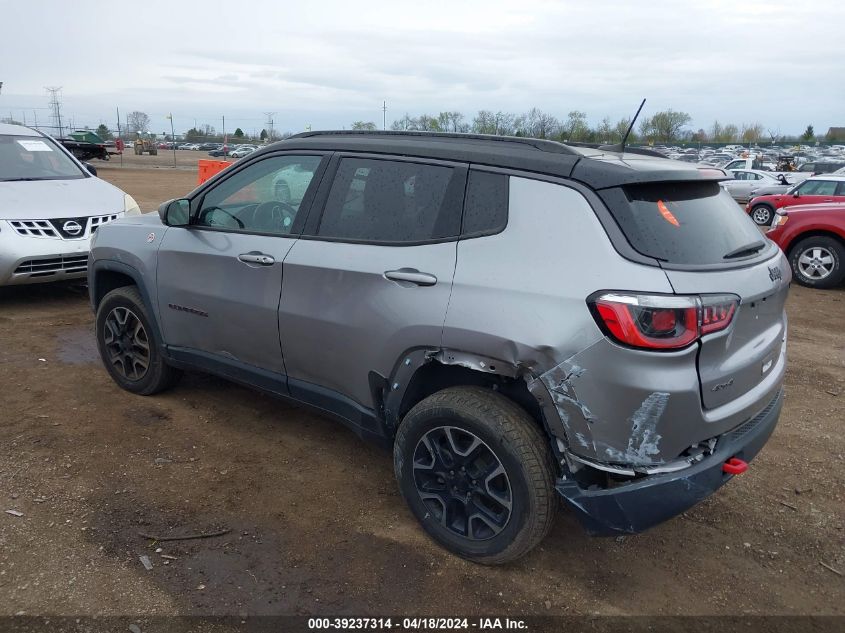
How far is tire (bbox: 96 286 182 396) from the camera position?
4469 millimetres

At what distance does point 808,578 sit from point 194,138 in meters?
87.1

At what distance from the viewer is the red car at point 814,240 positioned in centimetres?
905

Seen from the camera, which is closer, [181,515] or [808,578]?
[808,578]

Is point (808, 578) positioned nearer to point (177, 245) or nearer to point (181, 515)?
point (181, 515)

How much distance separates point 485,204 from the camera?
9.59 ft

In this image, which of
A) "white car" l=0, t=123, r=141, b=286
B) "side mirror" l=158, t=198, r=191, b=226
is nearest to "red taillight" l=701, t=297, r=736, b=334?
"side mirror" l=158, t=198, r=191, b=226

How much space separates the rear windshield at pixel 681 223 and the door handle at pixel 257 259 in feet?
5.86

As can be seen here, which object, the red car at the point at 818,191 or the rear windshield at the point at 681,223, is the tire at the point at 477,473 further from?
the red car at the point at 818,191

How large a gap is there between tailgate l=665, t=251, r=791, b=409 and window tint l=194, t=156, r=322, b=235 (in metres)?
2.05

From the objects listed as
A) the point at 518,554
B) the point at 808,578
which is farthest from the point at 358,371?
the point at 808,578

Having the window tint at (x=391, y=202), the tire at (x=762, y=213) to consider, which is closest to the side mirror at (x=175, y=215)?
the window tint at (x=391, y=202)

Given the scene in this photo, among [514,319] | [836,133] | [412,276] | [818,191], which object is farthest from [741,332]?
[836,133]

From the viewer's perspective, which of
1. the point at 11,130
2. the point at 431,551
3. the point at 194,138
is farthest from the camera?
the point at 194,138

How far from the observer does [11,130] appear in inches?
320
